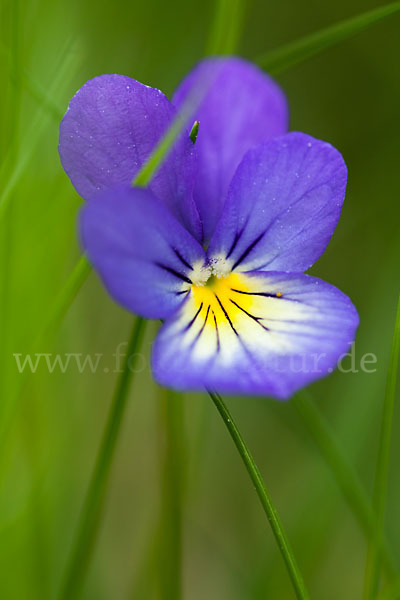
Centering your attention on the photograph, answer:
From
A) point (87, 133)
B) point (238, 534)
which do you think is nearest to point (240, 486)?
point (238, 534)

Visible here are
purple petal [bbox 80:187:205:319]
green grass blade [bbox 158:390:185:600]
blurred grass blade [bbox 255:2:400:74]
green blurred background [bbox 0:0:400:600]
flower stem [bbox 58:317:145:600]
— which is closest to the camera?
purple petal [bbox 80:187:205:319]

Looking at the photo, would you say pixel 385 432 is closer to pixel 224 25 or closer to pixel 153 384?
pixel 224 25

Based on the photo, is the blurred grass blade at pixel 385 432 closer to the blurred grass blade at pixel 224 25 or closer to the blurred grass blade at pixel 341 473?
the blurred grass blade at pixel 341 473

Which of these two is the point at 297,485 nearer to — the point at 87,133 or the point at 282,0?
the point at 87,133

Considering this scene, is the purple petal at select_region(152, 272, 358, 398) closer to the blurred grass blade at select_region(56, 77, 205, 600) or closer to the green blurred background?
the blurred grass blade at select_region(56, 77, 205, 600)

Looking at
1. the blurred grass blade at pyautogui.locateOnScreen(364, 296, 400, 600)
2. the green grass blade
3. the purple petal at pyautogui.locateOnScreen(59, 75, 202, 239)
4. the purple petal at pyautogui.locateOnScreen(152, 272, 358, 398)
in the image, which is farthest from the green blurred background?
the blurred grass blade at pyautogui.locateOnScreen(364, 296, 400, 600)

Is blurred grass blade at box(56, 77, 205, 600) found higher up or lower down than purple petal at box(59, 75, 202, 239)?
lower down

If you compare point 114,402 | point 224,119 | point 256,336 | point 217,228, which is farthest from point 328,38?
point 114,402

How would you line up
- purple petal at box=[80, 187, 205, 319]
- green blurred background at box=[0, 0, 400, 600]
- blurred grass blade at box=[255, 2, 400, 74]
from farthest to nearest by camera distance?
green blurred background at box=[0, 0, 400, 600]
blurred grass blade at box=[255, 2, 400, 74]
purple petal at box=[80, 187, 205, 319]
